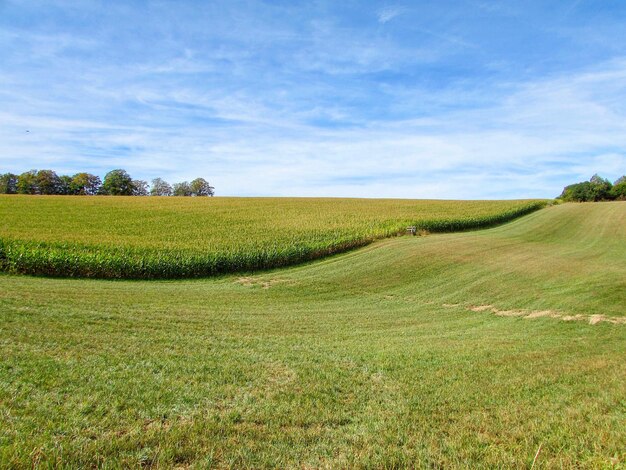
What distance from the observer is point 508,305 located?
48.9 feet

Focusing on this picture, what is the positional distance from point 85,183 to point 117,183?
48.8 feet

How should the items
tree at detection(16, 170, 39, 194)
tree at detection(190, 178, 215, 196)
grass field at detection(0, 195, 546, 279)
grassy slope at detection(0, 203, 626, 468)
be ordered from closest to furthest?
grassy slope at detection(0, 203, 626, 468) → grass field at detection(0, 195, 546, 279) → tree at detection(16, 170, 39, 194) → tree at detection(190, 178, 215, 196)

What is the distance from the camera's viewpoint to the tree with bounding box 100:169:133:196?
103306mm

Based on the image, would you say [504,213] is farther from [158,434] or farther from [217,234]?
[158,434]

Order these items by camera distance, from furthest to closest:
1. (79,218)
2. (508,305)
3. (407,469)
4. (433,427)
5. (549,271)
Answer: (79,218)
(549,271)
(508,305)
(433,427)
(407,469)

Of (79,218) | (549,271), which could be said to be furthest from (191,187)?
(549,271)

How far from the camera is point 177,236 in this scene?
1123 inches

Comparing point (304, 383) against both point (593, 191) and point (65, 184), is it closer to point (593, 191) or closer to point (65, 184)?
point (593, 191)

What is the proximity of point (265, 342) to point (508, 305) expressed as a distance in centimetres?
1048

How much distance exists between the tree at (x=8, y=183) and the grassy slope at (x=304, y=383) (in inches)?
4563

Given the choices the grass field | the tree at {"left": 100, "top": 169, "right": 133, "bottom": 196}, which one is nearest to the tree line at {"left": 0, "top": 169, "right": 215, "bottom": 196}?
the tree at {"left": 100, "top": 169, "right": 133, "bottom": 196}

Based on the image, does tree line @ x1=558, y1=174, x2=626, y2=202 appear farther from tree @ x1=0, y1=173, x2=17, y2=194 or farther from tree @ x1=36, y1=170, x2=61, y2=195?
tree @ x1=0, y1=173, x2=17, y2=194

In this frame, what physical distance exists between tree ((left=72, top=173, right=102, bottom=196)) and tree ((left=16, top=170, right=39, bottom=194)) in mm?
9943

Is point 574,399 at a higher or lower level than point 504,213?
lower
